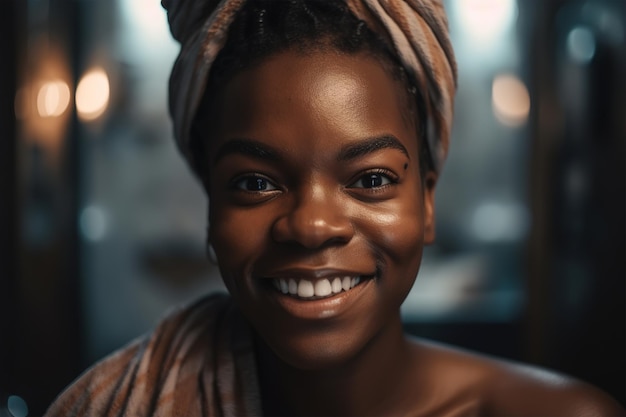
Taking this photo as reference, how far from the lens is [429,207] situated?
108 centimetres

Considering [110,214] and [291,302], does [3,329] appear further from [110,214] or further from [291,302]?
[291,302]

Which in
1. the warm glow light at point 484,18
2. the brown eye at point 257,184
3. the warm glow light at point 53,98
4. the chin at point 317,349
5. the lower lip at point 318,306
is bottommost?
the chin at point 317,349

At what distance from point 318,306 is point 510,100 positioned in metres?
1.37

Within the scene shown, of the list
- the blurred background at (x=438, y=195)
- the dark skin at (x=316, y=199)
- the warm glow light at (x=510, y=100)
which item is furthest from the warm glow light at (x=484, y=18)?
the dark skin at (x=316, y=199)

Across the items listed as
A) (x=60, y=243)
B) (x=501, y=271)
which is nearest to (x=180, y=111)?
(x=60, y=243)

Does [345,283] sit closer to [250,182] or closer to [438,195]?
[250,182]

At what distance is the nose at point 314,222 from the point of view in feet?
2.80

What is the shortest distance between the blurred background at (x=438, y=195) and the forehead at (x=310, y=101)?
3.34 feet

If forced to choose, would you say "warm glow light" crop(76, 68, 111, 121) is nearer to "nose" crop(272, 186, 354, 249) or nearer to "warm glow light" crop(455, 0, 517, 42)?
"warm glow light" crop(455, 0, 517, 42)

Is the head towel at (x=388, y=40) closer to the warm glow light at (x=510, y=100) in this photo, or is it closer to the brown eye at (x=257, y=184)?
the brown eye at (x=257, y=184)

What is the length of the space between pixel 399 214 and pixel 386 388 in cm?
28

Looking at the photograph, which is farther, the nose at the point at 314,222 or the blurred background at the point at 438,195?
the blurred background at the point at 438,195

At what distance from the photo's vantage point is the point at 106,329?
2150mm

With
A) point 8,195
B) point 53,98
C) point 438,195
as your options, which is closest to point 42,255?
point 8,195
